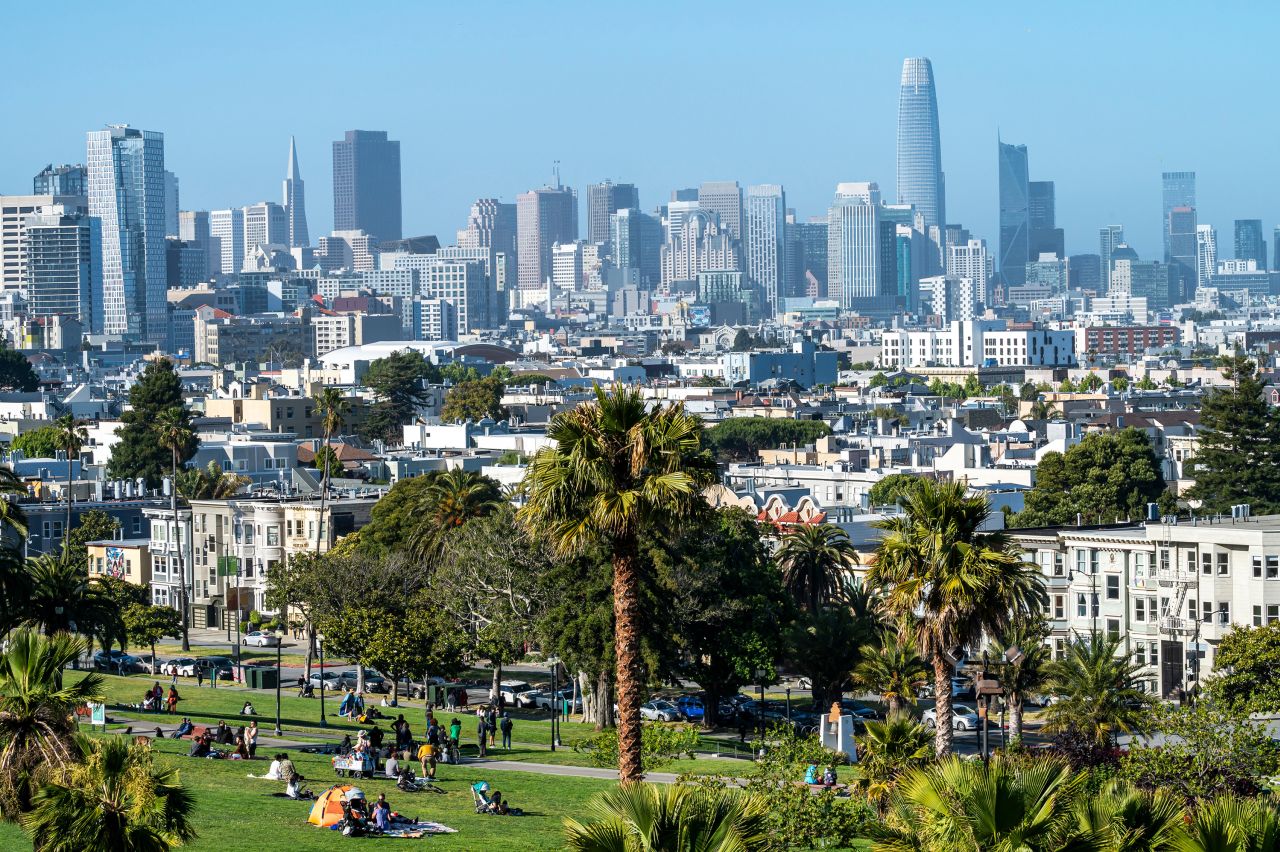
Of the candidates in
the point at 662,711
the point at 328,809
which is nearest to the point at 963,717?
the point at 662,711

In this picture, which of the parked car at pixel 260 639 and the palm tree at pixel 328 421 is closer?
the parked car at pixel 260 639

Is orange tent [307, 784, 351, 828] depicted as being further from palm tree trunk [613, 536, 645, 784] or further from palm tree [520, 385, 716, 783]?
palm tree [520, 385, 716, 783]

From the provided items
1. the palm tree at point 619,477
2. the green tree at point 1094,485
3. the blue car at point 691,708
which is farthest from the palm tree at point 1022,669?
the green tree at point 1094,485

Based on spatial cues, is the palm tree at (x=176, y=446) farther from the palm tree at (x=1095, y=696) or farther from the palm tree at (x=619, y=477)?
the palm tree at (x=619, y=477)

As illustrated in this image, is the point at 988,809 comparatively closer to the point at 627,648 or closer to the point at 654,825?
the point at 654,825

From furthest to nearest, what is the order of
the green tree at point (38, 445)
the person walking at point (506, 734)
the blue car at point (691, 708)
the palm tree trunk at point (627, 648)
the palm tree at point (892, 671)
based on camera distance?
the green tree at point (38, 445) < the blue car at point (691, 708) < the palm tree at point (892, 671) < the person walking at point (506, 734) < the palm tree trunk at point (627, 648)

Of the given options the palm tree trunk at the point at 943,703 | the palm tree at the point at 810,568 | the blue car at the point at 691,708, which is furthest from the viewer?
the palm tree at the point at 810,568

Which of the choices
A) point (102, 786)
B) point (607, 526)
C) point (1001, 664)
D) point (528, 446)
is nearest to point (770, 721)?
point (1001, 664)
